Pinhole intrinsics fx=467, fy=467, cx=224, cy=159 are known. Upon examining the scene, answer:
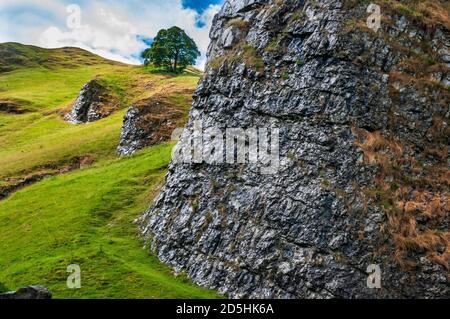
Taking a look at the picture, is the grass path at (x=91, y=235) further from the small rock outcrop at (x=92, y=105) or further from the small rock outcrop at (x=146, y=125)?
the small rock outcrop at (x=92, y=105)

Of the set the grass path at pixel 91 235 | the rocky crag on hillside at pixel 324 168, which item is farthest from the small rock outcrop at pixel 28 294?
the rocky crag on hillside at pixel 324 168

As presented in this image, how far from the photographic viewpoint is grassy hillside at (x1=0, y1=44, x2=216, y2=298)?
33250 millimetres

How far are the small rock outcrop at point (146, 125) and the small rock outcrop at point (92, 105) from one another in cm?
1928

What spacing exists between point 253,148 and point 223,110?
552cm

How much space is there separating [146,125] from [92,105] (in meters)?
26.3

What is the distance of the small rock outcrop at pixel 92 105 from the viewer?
87.9m

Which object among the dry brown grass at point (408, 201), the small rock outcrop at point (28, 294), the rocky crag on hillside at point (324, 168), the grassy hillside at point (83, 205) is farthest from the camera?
the grassy hillside at point (83, 205)

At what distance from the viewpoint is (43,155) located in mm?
67500

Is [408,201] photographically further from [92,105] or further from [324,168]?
[92,105]

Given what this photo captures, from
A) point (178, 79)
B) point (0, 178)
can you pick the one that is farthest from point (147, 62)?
point (0, 178)

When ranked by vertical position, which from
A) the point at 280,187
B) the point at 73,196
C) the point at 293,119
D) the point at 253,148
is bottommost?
the point at 73,196

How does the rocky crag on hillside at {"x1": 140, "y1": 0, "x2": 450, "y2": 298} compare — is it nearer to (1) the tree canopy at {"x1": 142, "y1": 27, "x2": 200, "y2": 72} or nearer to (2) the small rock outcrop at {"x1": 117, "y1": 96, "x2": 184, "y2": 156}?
(2) the small rock outcrop at {"x1": 117, "y1": 96, "x2": 184, "y2": 156}

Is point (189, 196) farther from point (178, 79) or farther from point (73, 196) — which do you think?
point (178, 79)

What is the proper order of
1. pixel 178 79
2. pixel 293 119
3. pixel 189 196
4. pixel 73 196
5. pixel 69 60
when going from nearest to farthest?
pixel 293 119 → pixel 189 196 → pixel 73 196 → pixel 178 79 → pixel 69 60
